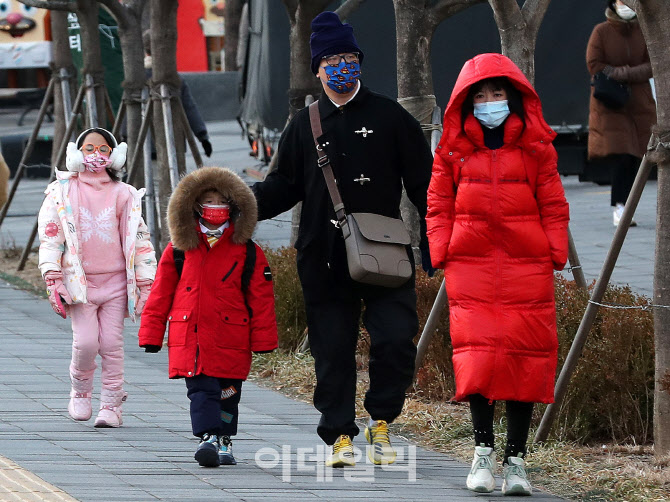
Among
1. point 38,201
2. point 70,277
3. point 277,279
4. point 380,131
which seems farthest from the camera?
point 38,201

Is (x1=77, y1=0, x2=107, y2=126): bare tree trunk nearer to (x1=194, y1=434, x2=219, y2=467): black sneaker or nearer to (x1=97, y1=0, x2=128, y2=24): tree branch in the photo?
(x1=97, y1=0, x2=128, y2=24): tree branch

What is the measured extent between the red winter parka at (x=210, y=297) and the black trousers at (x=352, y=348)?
228mm

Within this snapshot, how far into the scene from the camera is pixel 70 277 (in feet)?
22.1

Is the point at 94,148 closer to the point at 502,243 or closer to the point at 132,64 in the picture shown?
the point at 502,243

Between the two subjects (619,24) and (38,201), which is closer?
(619,24)

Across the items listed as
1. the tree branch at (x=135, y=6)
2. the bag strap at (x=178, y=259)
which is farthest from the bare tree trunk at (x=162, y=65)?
the bag strap at (x=178, y=259)

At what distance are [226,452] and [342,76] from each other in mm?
1656

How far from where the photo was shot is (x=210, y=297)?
5.86 metres

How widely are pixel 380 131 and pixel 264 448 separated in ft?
4.96

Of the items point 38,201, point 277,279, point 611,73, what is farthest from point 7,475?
point 38,201

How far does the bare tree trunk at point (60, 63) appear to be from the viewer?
13209 mm

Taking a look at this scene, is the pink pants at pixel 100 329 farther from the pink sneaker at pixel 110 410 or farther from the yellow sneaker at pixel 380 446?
the yellow sneaker at pixel 380 446

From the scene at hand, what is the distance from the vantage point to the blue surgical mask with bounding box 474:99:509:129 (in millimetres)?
5473

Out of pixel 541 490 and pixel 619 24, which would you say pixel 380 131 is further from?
pixel 619 24
